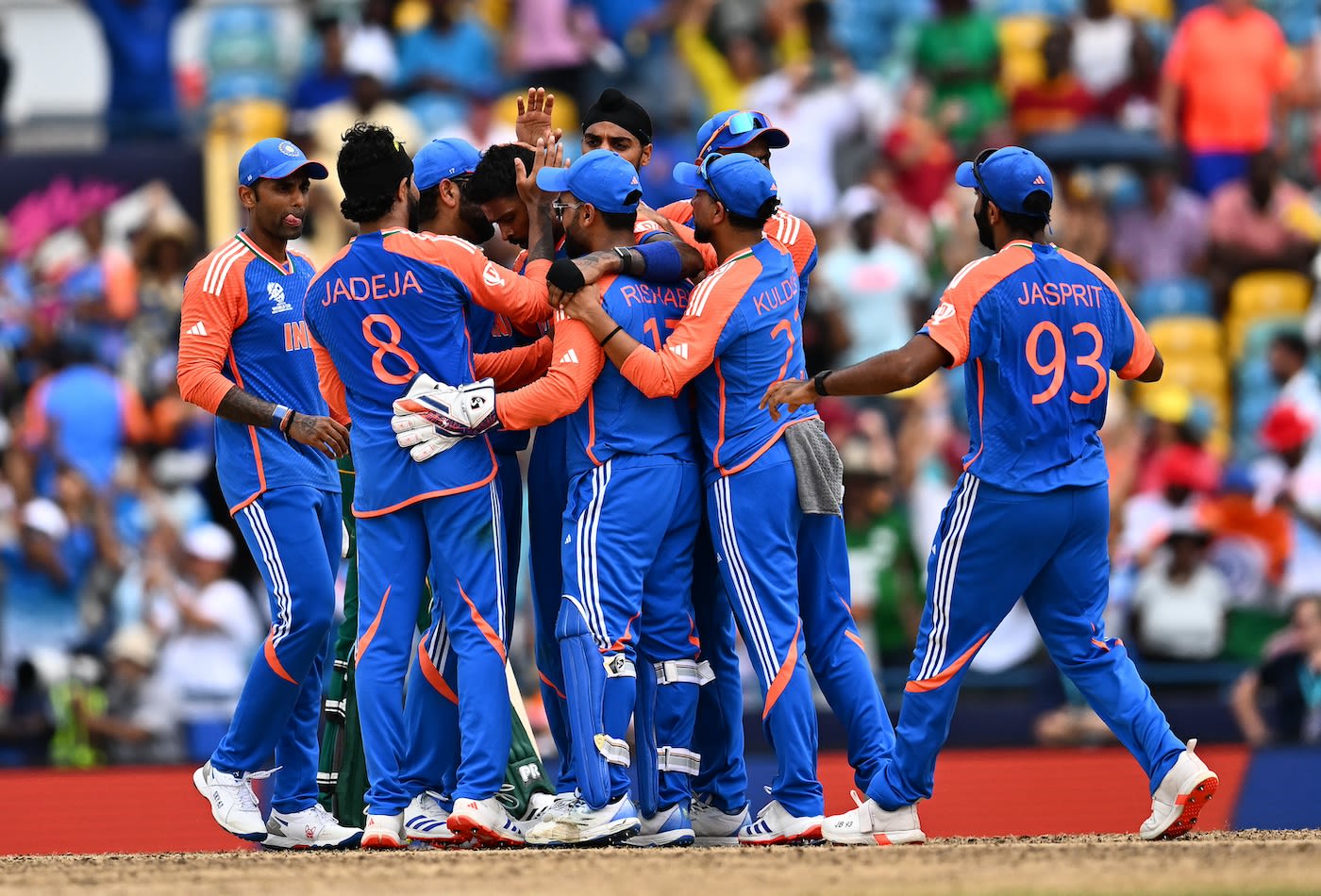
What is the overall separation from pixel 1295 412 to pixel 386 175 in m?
8.22

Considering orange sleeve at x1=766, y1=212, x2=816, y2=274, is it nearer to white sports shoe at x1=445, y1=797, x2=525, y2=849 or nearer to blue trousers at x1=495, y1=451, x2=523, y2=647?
blue trousers at x1=495, y1=451, x2=523, y2=647

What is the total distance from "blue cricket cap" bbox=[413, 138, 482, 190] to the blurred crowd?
5.16 m

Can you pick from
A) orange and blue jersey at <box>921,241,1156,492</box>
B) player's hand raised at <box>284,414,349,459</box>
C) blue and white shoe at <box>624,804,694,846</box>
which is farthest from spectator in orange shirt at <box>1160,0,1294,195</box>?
player's hand raised at <box>284,414,349,459</box>

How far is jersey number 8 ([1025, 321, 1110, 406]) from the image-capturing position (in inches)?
330

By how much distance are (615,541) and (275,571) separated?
1484mm

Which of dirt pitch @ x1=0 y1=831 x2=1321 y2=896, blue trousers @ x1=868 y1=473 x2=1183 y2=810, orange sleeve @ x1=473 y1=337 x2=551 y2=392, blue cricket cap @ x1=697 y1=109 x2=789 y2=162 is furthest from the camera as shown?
blue cricket cap @ x1=697 y1=109 x2=789 y2=162

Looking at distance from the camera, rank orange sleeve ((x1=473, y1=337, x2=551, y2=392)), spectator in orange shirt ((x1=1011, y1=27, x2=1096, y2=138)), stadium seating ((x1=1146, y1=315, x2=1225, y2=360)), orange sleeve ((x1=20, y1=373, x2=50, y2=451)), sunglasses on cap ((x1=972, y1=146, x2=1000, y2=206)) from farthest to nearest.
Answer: spectator in orange shirt ((x1=1011, y1=27, x2=1096, y2=138)), stadium seating ((x1=1146, y1=315, x2=1225, y2=360)), orange sleeve ((x1=20, y1=373, x2=50, y2=451)), orange sleeve ((x1=473, y1=337, x2=551, y2=392)), sunglasses on cap ((x1=972, y1=146, x2=1000, y2=206))

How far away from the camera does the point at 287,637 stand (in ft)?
29.4

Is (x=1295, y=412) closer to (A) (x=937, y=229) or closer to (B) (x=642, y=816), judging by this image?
(A) (x=937, y=229)

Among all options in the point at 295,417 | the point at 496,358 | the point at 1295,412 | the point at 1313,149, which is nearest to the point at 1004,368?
the point at 496,358

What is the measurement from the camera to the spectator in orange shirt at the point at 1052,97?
657 inches

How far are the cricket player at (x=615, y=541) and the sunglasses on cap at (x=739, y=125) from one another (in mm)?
507

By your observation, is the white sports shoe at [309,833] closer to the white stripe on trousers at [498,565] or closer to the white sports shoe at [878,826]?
the white stripe on trousers at [498,565]

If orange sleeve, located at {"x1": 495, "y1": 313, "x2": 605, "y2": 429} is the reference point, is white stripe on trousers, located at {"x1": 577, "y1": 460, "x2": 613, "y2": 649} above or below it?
below
